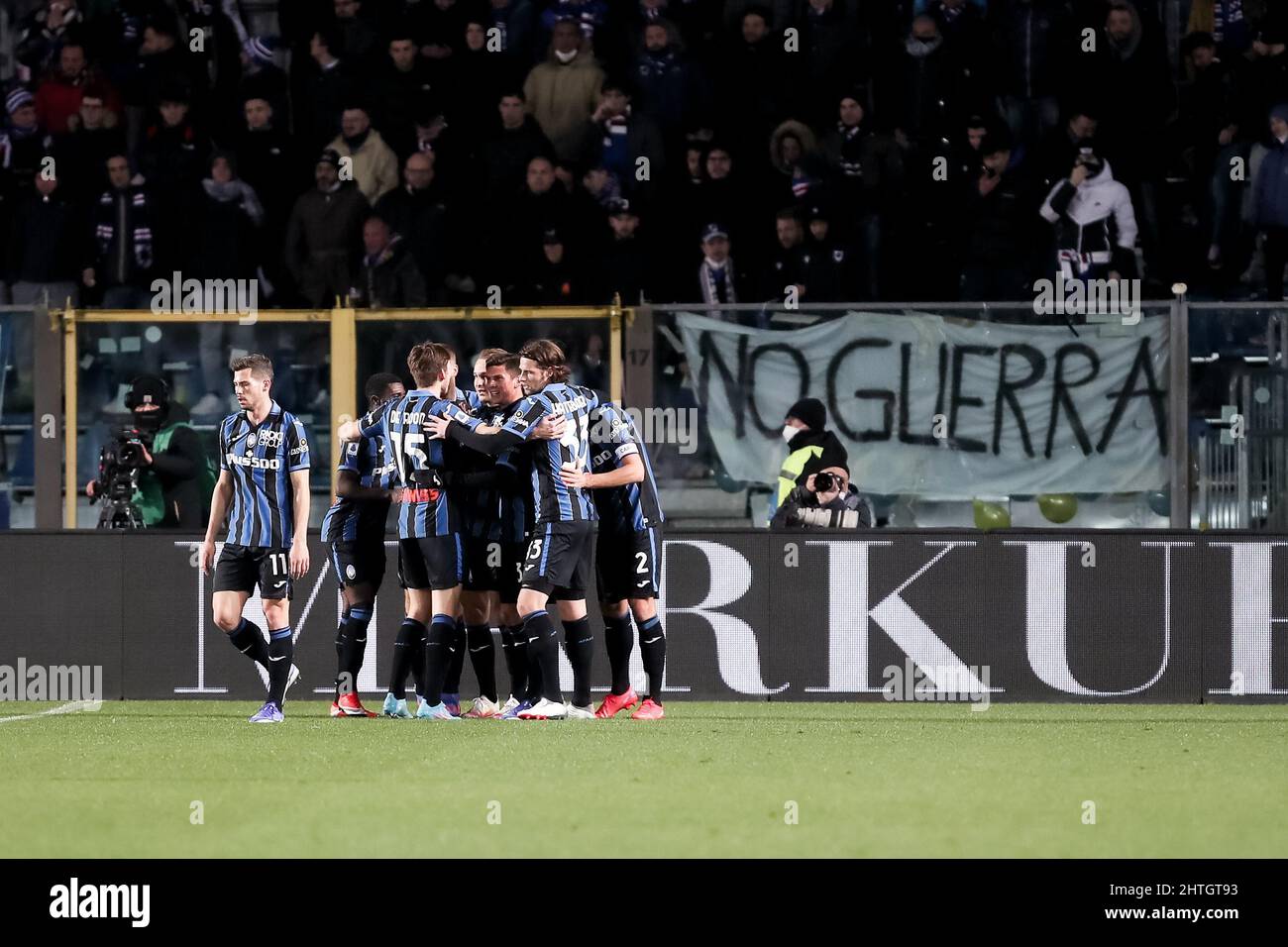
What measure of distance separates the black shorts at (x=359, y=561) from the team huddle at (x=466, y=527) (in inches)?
0.5

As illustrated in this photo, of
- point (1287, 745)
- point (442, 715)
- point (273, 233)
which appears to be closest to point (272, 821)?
point (442, 715)

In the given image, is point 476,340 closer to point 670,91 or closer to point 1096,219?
point 670,91

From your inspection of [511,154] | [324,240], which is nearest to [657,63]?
[511,154]

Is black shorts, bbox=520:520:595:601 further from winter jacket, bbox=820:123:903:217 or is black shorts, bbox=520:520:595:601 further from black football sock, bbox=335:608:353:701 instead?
winter jacket, bbox=820:123:903:217

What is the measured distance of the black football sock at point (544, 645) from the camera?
35.8 feet

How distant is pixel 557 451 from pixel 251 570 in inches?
67.6

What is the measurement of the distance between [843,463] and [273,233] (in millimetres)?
4939

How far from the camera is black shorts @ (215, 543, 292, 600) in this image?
1114 cm

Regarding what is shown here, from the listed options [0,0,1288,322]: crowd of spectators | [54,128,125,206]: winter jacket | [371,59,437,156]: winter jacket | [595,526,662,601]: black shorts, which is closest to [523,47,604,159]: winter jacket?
[0,0,1288,322]: crowd of spectators

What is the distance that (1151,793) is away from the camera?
26.8 feet

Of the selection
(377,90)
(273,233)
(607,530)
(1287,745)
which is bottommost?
(1287,745)

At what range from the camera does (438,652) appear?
11156 mm
